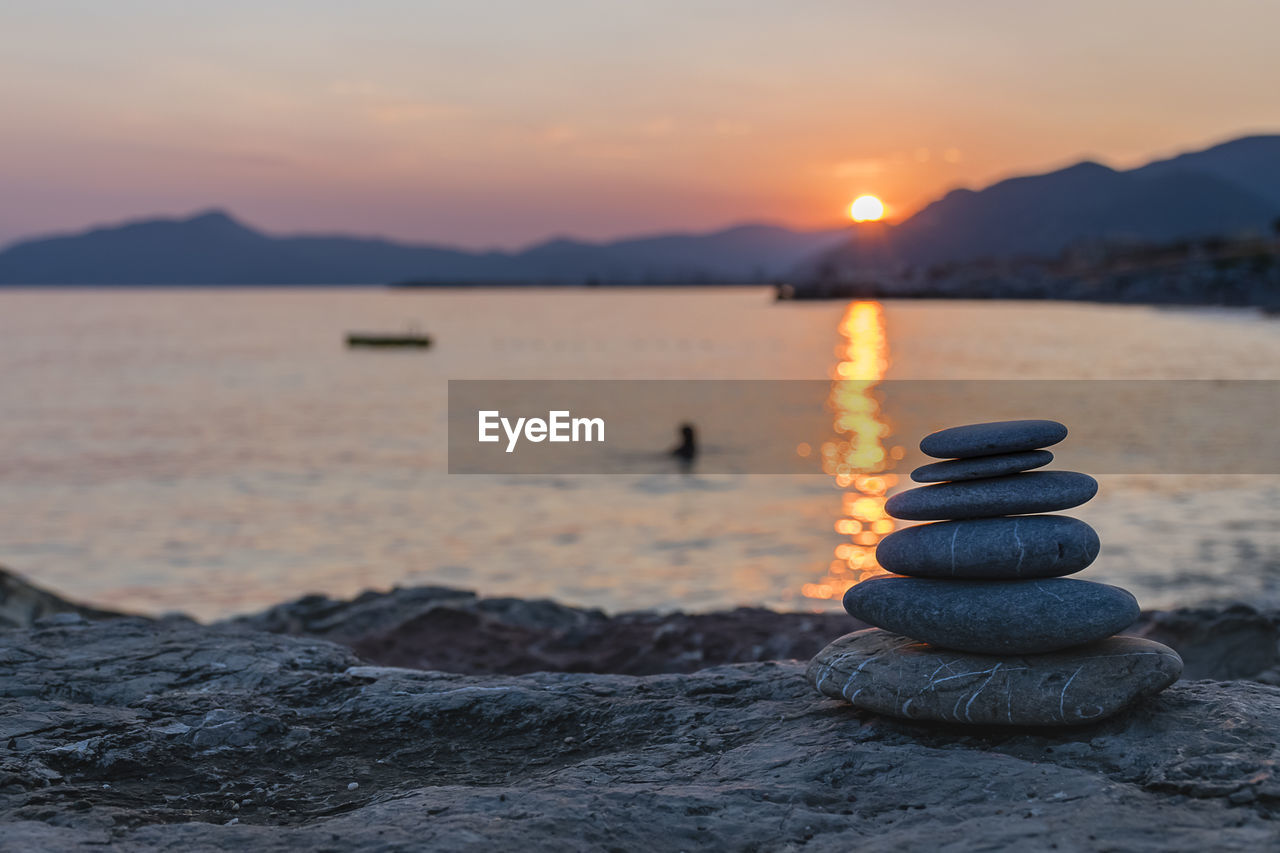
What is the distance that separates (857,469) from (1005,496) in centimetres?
2711

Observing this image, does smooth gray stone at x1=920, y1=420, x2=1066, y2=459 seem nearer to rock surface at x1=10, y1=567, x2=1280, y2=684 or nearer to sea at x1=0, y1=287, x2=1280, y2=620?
rock surface at x1=10, y1=567, x2=1280, y2=684

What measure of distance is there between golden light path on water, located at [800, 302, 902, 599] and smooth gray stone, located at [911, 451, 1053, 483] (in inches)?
238

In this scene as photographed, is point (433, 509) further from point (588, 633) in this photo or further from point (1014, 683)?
point (1014, 683)

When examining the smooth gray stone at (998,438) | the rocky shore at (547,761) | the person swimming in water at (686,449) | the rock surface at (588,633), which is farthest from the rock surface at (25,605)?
the person swimming in water at (686,449)

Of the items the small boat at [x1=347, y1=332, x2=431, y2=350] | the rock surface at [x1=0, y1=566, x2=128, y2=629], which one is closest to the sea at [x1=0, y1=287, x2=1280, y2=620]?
the rock surface at [x1=0, y1=566, x2=128, y2=629]

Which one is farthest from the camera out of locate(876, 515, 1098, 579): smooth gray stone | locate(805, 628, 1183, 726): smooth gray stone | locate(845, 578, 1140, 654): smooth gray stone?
locate(876, 515, 1098, 579): smooth gray stone

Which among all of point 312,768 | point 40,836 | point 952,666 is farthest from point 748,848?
point 40,836

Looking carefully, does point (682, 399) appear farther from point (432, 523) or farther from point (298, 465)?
point (432, 523)

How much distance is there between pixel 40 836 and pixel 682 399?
5160 centimetres

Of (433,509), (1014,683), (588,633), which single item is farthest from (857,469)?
(1014,683)

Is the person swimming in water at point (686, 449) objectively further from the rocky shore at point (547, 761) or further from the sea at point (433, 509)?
the rocky shore at point (547, 761)

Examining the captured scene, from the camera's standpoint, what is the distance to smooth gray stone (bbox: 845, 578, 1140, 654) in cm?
533

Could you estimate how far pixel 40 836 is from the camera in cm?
410

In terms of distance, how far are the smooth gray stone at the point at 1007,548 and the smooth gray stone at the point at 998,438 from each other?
0.39 m
